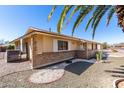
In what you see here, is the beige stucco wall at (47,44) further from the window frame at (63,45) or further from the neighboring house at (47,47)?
the window frame at (63,45)

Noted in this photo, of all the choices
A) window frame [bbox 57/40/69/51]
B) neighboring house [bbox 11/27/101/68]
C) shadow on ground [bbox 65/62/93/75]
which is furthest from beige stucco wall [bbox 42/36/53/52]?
shadow on ground [bbox 65/62/93/75]

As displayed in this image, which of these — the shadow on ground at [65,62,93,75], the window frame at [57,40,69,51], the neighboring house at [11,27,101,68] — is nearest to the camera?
the shadow on ground at [65,62,93,75]

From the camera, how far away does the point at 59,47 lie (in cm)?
1115

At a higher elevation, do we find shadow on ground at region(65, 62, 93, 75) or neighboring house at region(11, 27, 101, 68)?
neighboring house at region(11, 27, 101, 68)

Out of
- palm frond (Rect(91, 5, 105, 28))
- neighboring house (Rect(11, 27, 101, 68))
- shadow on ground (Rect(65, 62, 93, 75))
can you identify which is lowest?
shadow on ground (Rect(65, 62, 93, 75))

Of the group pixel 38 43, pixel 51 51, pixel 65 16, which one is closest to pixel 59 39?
pixel 51 51

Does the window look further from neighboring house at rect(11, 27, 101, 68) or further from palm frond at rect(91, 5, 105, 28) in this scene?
palm frond at rect(91, 5, 105, 28)

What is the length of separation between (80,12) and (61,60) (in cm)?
686

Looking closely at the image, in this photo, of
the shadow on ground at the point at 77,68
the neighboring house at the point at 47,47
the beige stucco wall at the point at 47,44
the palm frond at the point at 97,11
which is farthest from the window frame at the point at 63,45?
the palm frond at the point at 97,11

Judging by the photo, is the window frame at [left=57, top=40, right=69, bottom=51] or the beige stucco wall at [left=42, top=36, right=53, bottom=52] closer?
the beige stucco wall at [left=42, top=36, right=53, bottom=52]

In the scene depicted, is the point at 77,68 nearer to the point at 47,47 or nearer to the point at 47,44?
the point at 47,47

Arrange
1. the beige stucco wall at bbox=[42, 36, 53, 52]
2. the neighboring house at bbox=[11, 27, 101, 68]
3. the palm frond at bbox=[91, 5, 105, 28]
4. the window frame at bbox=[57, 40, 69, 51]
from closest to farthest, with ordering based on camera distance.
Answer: the palm frond at bbox=[91, 5, 105, 28] < the neighboring house at bbox=[11, 27, 101, 68] < the beige stucco wall at bbox=[42, 36, 53, 52] < the window frame at bbox=[57, 40, 69, 51]

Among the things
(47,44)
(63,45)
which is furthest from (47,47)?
(63,45)
